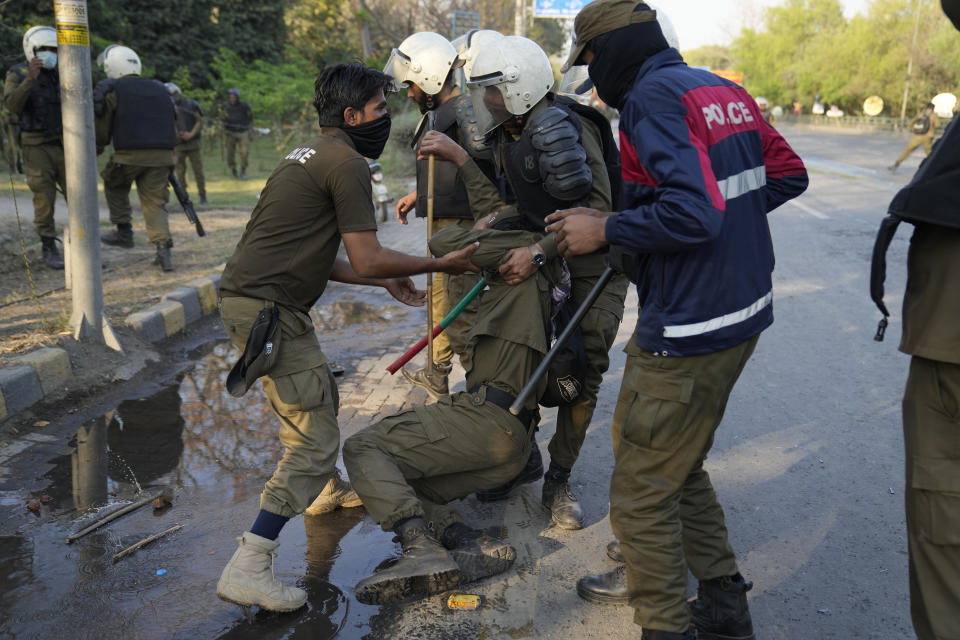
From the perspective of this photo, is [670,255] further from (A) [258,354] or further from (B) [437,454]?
(A) [258,354]

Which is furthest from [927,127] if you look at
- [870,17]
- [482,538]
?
[870,17]

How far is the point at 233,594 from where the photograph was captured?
2.96m

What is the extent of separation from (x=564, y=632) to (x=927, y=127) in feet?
67.2

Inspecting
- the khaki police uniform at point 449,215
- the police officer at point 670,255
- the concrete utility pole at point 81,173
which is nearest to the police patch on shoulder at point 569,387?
the police officer at point 670,255

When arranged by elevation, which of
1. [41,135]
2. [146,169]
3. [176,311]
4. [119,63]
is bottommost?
[176,311]

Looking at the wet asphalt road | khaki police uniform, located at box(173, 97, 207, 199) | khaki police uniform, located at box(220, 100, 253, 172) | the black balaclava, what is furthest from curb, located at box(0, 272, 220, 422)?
khaki police uniform, located at box(220, 100, 253, 172)

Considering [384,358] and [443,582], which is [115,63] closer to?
[384,358]

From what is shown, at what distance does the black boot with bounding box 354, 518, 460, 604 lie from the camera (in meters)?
3.02

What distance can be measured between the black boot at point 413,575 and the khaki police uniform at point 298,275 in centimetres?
37

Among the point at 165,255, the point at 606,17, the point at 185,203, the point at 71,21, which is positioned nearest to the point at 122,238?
the point at 185,203

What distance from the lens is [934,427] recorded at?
2.14 metres

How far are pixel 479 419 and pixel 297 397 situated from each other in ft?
2.33

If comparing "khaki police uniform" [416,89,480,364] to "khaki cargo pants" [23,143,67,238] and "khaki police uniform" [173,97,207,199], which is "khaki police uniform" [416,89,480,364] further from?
"khaki police uniform" [173,97,207,199]

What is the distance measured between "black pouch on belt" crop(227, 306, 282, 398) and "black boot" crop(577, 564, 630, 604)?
1.40 meters
